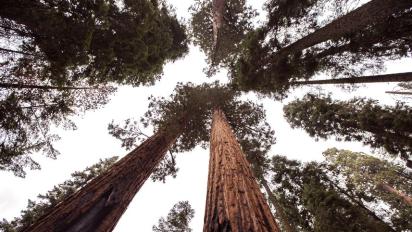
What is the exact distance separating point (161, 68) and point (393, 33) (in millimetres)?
8356

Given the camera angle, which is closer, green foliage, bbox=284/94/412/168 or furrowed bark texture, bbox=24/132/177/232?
furrowed bark texture, bbox=24/132/177/232

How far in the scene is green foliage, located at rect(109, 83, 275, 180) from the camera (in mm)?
11320

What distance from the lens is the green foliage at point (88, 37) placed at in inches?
252

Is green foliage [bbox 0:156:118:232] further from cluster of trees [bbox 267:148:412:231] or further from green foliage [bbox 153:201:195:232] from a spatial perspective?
cluster of trees [bbox 267:148:412:231]

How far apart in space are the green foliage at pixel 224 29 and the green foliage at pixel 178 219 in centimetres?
696

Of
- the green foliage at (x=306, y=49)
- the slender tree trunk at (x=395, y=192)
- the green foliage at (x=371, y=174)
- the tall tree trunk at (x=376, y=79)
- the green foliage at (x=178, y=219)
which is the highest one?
the green foliage at (x=306, y=49)

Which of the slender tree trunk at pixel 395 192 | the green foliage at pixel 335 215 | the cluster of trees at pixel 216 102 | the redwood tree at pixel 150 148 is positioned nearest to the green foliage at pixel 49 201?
the cluster of trees at pixel 216 102

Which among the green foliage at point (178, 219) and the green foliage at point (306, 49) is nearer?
the green foliage at point (306, 49)

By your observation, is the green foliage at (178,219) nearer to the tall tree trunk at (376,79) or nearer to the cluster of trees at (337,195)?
the cluster of trees at (337,195)

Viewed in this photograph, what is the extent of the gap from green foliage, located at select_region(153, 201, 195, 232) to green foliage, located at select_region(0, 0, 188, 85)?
20.7ft

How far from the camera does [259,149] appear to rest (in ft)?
38.8

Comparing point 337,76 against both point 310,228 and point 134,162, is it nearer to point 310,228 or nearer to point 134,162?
point 310,228

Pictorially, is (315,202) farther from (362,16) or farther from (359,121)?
(362,16)

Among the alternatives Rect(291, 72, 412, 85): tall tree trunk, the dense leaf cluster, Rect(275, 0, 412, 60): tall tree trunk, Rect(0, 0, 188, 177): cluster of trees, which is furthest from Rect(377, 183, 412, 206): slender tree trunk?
Rect(0, 0, 188, 177): cluster of trees
